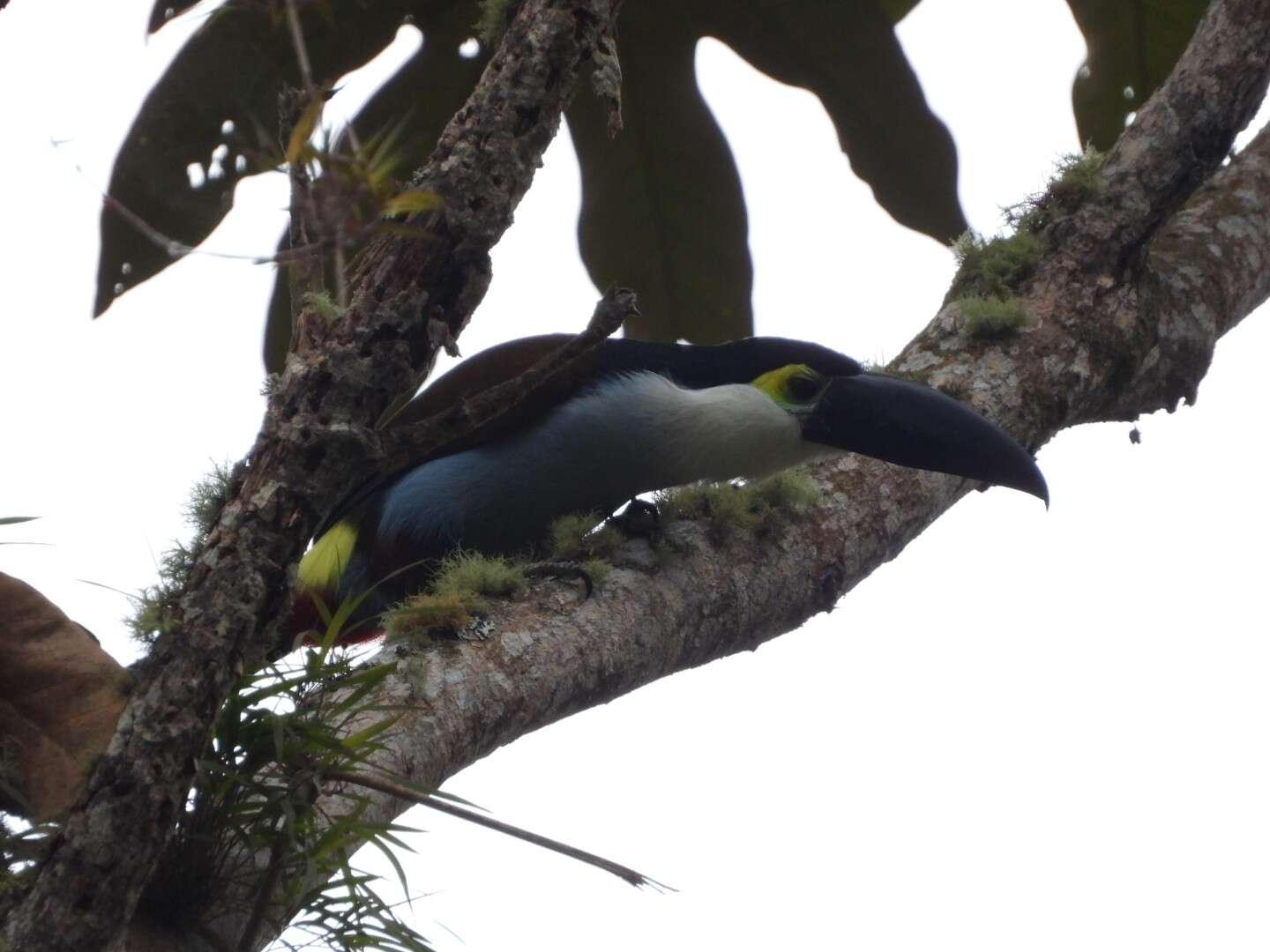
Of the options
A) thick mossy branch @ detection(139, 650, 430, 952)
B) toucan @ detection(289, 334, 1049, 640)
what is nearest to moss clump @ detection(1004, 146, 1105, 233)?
toucan @ detection(289, 334, 1049, 640)

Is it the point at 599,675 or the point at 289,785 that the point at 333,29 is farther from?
the point at 289,785

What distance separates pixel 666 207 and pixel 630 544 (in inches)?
45.8

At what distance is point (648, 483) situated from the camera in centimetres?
295

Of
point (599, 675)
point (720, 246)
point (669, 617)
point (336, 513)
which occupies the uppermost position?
point (720, 246)

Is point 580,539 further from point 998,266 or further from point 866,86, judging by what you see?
point 866,86

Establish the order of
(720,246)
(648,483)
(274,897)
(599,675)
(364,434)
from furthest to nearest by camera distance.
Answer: (720,246) < (648,483) < (599,675) < (274,897) < (364,434)

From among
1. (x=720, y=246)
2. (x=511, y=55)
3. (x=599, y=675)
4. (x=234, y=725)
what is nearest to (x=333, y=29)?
(x=720, y=246)

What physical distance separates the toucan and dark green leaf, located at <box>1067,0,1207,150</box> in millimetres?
860

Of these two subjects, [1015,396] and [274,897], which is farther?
[1015,396]

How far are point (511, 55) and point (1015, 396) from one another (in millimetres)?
1399

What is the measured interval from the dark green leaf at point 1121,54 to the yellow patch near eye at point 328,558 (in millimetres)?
Result: 1874

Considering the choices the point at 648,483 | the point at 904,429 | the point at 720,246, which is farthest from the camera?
the point at 720,246

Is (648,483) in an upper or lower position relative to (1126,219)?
lower

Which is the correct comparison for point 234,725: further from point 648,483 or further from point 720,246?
point 720,246
